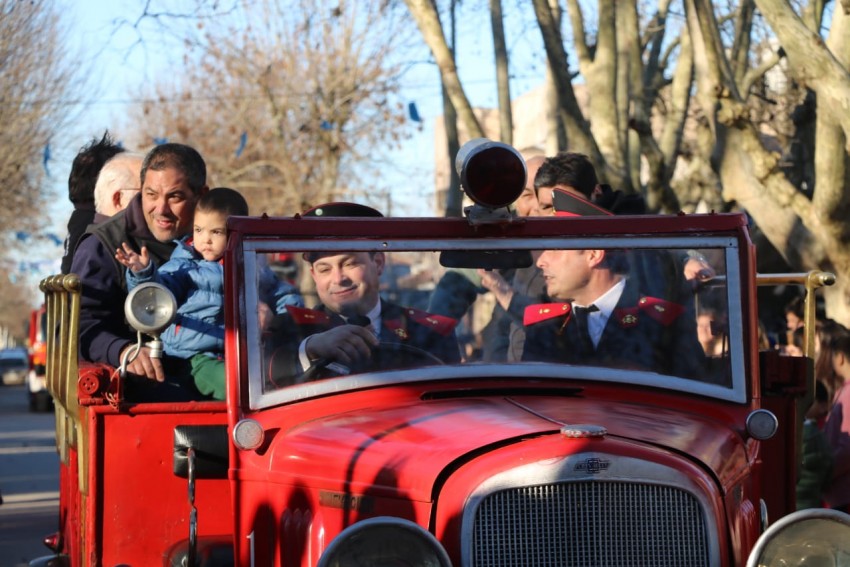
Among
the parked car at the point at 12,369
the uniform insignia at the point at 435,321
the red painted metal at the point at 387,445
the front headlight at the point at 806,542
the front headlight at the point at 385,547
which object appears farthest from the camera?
the parked car at the point at 12,369

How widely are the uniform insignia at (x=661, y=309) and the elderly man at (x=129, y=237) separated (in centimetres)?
197

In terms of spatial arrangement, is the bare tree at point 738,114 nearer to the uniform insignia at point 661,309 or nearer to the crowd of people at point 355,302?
the crowd of people at point 355,302

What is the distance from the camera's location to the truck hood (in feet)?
11.4

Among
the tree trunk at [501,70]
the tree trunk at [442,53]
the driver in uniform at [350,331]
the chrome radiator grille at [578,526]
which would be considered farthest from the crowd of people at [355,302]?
A: the tree trunk at [501,70]

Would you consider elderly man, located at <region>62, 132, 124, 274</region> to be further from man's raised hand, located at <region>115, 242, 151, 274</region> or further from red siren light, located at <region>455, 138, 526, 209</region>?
red siren light, located at <region>455, 138, 526, 209</region>

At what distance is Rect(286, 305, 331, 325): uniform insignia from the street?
5727mm

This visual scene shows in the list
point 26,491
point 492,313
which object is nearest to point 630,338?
point 492,313

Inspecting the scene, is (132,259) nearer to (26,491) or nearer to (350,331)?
(350,331)

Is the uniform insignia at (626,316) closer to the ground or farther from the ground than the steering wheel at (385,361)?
farther from the ground

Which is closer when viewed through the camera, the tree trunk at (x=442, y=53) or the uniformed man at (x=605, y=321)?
the uniformed man at (x=605, y=321)

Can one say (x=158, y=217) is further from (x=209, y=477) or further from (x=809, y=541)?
(x=809, y=541)

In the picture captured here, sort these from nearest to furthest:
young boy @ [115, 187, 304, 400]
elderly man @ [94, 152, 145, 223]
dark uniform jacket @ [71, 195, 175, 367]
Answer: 1. young boy @ [115, 187, 304, 400]
2. dark uniform jacket @ [71, 195, 175, 367]
3. elderly man @ [94, 152, 145, 223]

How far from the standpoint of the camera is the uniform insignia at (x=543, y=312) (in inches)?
162

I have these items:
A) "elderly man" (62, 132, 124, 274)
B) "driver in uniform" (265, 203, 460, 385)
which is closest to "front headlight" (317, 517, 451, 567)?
"driver in uniform" (265, 203, 460, 385)
